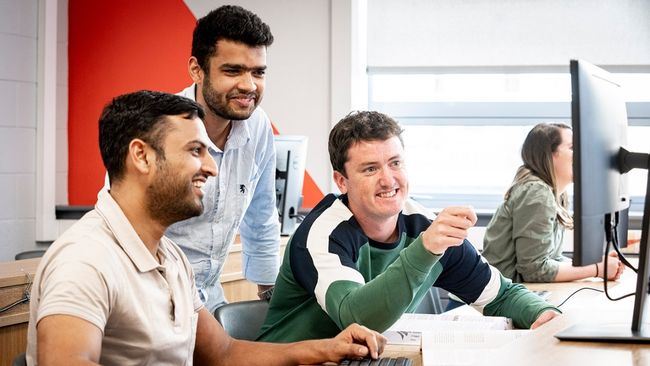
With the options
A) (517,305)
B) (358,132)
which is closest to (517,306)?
(517,305)

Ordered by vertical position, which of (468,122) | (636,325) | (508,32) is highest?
(508,32)

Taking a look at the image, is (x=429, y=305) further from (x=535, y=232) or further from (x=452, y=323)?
(x=452, y=323)

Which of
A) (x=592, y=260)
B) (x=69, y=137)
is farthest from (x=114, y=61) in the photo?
(x=592, y=260)

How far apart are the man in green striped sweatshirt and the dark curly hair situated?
1.44 ft

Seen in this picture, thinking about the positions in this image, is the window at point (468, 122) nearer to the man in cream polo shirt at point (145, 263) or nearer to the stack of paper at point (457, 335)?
the stack of paper at point (457, 335)

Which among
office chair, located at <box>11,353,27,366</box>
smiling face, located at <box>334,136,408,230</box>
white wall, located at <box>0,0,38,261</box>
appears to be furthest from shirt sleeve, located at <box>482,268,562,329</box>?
white wall, located at <box>0,0,38,261</box>

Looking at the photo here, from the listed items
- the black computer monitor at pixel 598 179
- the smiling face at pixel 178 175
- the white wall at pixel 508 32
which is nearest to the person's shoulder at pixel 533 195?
the black computer monitor at pixel 598 179

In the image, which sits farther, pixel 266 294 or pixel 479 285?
pixel 266 294

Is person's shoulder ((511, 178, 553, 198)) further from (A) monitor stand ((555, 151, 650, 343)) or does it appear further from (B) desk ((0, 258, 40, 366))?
(B) desk ((0, 258, 40, 366))

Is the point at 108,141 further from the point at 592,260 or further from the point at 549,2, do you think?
the point at 549,2

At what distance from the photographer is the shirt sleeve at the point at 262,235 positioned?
2.84 metres

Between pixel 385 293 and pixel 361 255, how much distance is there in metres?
0.28

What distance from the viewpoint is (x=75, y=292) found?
1317 millimetres

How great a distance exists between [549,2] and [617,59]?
555mm
